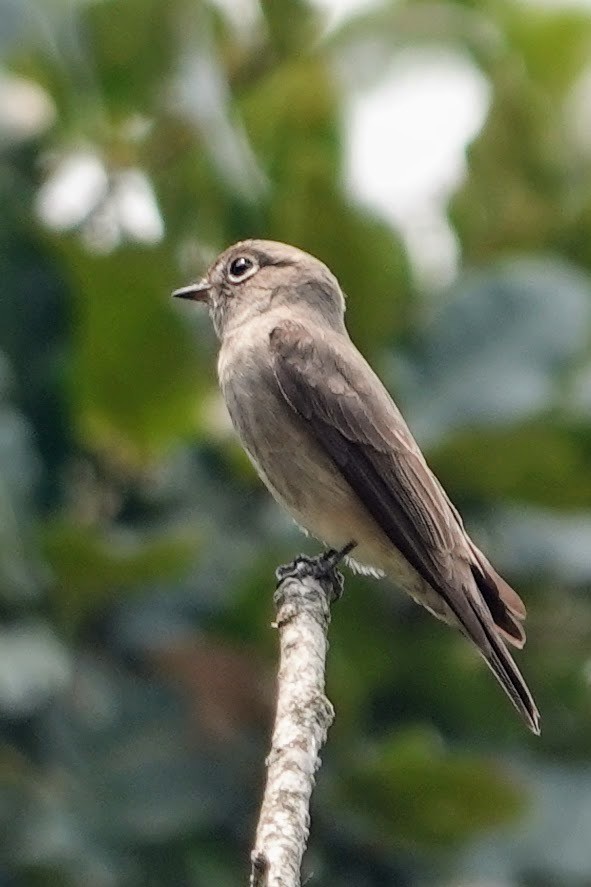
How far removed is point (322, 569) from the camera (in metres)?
4.94

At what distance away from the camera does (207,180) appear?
6207 mm

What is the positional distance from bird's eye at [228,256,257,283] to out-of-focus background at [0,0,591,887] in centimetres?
20

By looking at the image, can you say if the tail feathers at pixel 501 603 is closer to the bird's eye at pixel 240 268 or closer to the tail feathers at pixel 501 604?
the tail feathers at pixel 501 604

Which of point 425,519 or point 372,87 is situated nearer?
point 425,519

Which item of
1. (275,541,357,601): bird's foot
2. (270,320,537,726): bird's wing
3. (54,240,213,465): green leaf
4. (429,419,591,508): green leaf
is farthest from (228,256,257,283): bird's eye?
(275,541,357,601): bird's foot

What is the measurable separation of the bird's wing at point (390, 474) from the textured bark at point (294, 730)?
12.0 inches

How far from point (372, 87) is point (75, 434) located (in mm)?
1716

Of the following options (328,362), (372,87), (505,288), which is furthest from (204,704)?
(372,87)

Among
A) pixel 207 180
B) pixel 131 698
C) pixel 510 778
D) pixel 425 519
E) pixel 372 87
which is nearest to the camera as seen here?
pixel 425 519

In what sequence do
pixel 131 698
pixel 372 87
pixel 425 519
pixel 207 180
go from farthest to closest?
pixel 372 87 < pixel 207 180 < pixel 131 698 < pixel 425 519

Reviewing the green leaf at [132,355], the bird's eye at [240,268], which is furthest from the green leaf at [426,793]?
the bird's eye at [240,268]

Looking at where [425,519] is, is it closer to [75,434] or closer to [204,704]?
[204,704]

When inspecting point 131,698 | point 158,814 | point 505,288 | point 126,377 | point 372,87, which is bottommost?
point 158,814

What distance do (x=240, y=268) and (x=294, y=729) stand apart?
260cm
